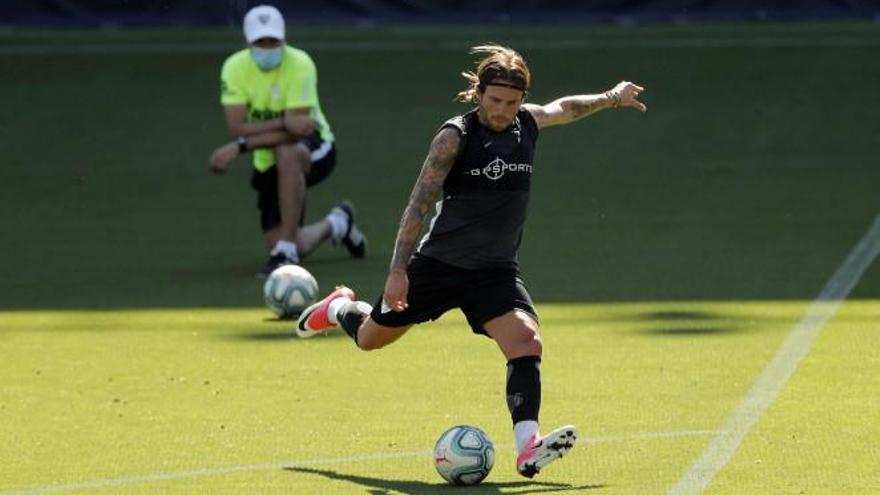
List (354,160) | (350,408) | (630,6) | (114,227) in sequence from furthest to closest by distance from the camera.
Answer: (630,6)
(354,160)
(114,227)
(350,408)

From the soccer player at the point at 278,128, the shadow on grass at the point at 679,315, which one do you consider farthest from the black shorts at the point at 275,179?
the shadow on grass at the point at 679,315

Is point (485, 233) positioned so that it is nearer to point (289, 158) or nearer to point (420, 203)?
point (420, 203)

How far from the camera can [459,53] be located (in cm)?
2177

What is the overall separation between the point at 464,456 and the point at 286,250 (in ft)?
18.1

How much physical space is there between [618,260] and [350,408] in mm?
4303

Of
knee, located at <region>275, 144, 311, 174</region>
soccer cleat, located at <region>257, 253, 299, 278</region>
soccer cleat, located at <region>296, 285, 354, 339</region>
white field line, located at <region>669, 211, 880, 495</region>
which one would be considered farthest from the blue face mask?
soccer cleat, located at <region>296, 285, 354, 339</region>

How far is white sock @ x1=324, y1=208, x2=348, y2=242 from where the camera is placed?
1366 centimetres

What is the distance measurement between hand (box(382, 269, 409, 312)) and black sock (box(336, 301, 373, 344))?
2.79ft

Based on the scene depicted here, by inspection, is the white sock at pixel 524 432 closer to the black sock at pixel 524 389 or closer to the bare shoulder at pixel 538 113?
the black sock at pixel 524 389

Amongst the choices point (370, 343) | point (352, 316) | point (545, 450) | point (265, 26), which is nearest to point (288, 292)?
point (265, 26)

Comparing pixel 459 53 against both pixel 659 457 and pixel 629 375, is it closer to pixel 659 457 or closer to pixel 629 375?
pixel 629 375

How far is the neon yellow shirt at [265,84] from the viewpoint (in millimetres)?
13469

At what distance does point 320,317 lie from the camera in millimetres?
9547

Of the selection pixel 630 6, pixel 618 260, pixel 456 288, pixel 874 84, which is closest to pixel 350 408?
pixel 456 288
